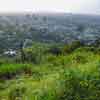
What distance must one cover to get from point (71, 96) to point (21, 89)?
102 inches

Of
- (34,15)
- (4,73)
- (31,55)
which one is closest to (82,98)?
(4,73)

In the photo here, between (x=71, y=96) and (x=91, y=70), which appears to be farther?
(x=91, y=70)

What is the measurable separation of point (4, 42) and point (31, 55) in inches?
1018

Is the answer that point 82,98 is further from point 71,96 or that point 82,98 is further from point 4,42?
point 4,42

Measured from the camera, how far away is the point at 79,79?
486 centimetres

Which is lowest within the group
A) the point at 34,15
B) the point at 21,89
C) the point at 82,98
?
the point at 34,15

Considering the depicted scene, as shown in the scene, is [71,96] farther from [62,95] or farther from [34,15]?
[34,15]

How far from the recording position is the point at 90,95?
4719 millimetres

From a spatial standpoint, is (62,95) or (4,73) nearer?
(62,95)

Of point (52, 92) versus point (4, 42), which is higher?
point (52, 92)

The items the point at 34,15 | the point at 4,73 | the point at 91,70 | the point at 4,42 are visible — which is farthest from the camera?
the point at 34,15

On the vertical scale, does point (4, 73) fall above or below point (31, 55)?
above

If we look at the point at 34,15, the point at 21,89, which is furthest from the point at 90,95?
the point at 34,15

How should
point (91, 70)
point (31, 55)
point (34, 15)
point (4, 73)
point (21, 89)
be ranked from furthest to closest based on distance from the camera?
1. point (34, 15)
2. point (31, 55)
3. point (4, 73)
4. point (21, 89)
5. point (91, 70)
